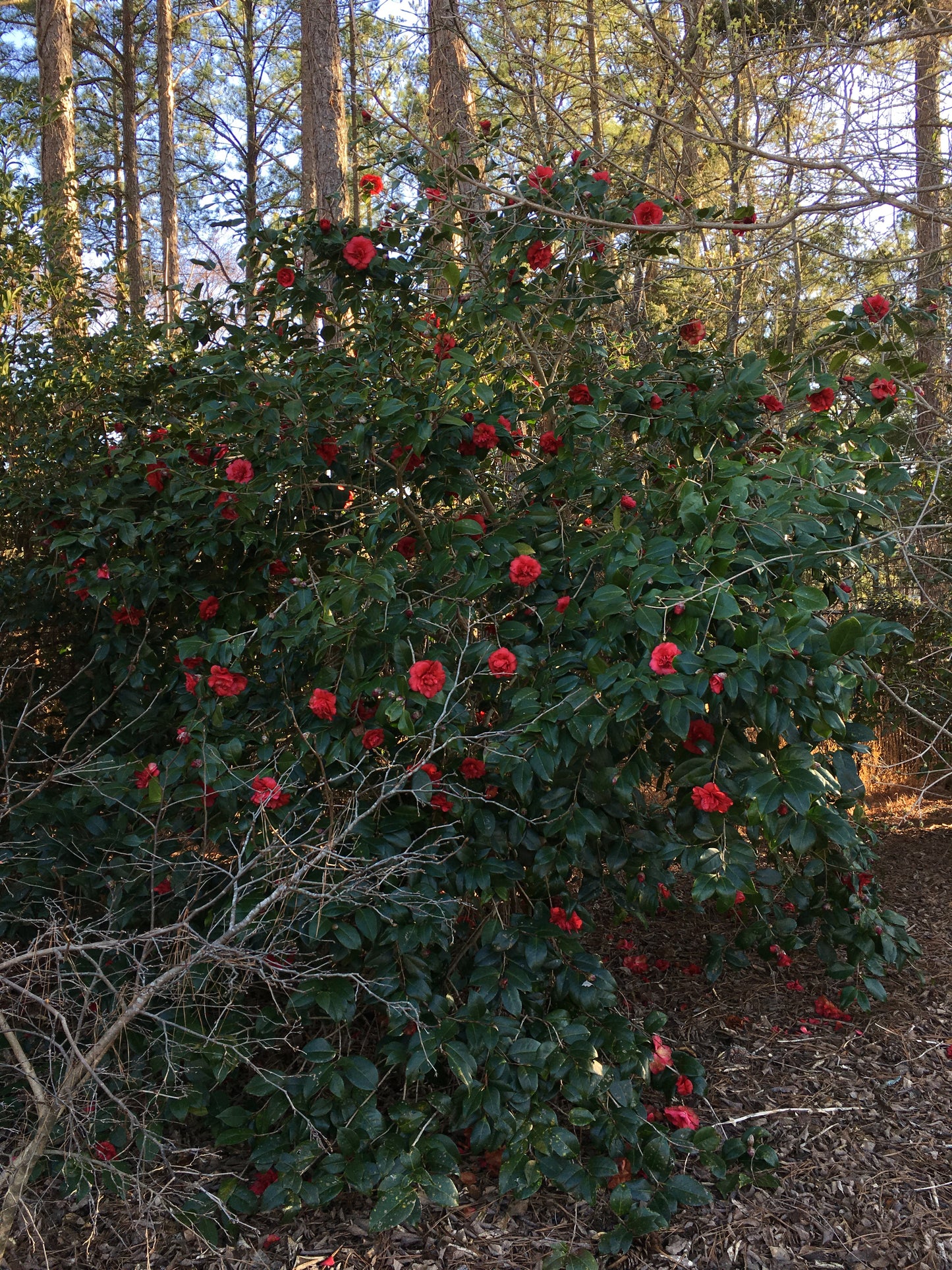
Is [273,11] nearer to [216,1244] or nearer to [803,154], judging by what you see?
[803,154]

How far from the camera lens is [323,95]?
20.0 ft

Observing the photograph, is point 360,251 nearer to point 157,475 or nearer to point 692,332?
point 157,475

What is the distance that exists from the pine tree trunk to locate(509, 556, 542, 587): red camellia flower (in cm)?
124

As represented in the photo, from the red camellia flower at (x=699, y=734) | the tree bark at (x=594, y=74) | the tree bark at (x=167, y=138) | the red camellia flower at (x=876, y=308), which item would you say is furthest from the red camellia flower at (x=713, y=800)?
the tree bark at (x=167, y=138)

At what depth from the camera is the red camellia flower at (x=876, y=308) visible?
253 cm

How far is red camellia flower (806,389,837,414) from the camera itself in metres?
2.44

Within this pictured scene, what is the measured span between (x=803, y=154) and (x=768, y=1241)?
386 centimetres

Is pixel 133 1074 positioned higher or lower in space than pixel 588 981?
lower

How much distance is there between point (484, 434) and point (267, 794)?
3.41ft

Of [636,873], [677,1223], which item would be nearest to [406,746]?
[636,873]

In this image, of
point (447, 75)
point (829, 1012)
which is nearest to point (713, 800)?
point (829, 1012)

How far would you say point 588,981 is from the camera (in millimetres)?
2240

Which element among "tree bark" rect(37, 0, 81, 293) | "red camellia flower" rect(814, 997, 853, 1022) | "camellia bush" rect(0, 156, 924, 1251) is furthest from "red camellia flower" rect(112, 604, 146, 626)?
"tree bark" rect(37, 0, 81, 293)

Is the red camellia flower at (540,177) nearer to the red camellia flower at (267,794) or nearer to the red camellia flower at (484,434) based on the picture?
the red camellia flower at (484,434)
